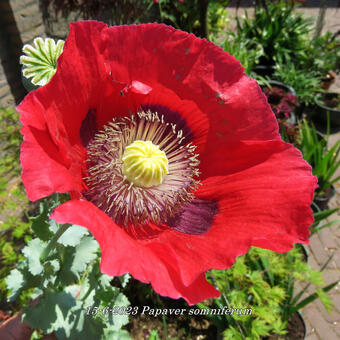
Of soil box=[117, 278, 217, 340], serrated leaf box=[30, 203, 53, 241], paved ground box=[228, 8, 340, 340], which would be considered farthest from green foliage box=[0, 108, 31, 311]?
paved ground box=[228, 8, 340, 340]

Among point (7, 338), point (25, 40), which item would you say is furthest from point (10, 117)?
point (7, 338)

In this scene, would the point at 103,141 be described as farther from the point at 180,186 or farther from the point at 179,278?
the point at 179,278

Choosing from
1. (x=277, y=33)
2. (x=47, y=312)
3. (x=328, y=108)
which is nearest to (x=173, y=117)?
(x=47, y=312)

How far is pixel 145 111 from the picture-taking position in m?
1.38

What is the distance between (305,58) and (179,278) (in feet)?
20.8

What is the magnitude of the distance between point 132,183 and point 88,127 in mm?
280

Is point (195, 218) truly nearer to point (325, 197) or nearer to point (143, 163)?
point (143, 163)

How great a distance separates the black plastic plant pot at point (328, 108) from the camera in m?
5.69

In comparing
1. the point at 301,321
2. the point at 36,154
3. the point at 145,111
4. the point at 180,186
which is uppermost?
the point at 36,154

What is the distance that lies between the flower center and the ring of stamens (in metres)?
0.03

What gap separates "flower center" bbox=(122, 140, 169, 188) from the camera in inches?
51.6

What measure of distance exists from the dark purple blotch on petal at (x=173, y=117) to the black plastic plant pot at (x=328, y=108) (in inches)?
198

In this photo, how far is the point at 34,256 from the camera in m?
1.39

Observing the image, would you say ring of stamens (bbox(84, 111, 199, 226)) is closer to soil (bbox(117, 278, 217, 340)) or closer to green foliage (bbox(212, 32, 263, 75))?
soil (bbox(117, 278, 217, 340))
